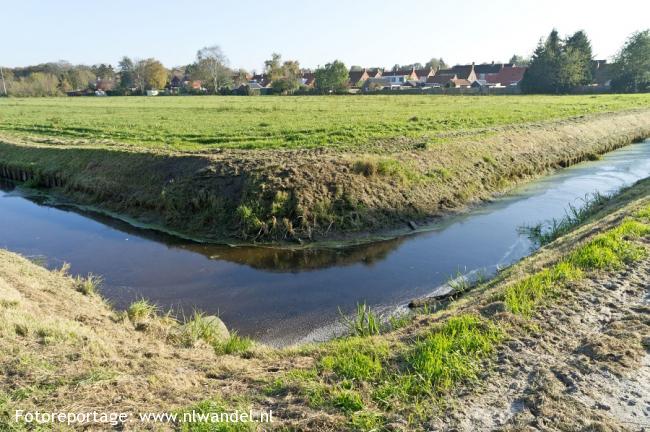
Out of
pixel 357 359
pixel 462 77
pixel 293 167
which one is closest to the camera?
pixel 357 359

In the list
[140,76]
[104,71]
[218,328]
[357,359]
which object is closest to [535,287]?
[357,359]

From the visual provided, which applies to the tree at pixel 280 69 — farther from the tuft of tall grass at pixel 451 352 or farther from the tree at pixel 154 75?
the tuft of tall grass at pixel 451 352

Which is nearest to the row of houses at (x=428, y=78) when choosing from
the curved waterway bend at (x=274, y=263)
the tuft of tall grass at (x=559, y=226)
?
the tuft of tall grass at (x=559, y=226)

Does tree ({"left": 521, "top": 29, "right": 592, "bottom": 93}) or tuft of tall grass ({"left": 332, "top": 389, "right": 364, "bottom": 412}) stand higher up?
tree ({"left": 521, "top": 29, "right": 592, "bottom": 93})

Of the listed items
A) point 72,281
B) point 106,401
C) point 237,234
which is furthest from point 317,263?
point 106,401

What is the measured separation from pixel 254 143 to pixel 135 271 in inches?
445

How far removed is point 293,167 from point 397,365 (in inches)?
483

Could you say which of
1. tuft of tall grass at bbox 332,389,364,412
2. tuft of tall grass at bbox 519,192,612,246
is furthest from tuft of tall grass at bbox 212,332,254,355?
tuft of tall grass at bbox 519,192,612,246

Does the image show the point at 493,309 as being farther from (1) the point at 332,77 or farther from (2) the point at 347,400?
(1) the point at 332,77

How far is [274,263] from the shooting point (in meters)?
14.2

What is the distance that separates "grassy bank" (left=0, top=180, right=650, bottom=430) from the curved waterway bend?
2539mm

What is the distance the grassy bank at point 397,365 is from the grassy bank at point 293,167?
26.3 ft

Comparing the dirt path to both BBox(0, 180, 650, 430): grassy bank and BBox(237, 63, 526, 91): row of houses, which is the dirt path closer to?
BBox(0, 180, 650, 430): grassy bank

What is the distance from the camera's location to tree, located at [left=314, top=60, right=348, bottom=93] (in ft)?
302
